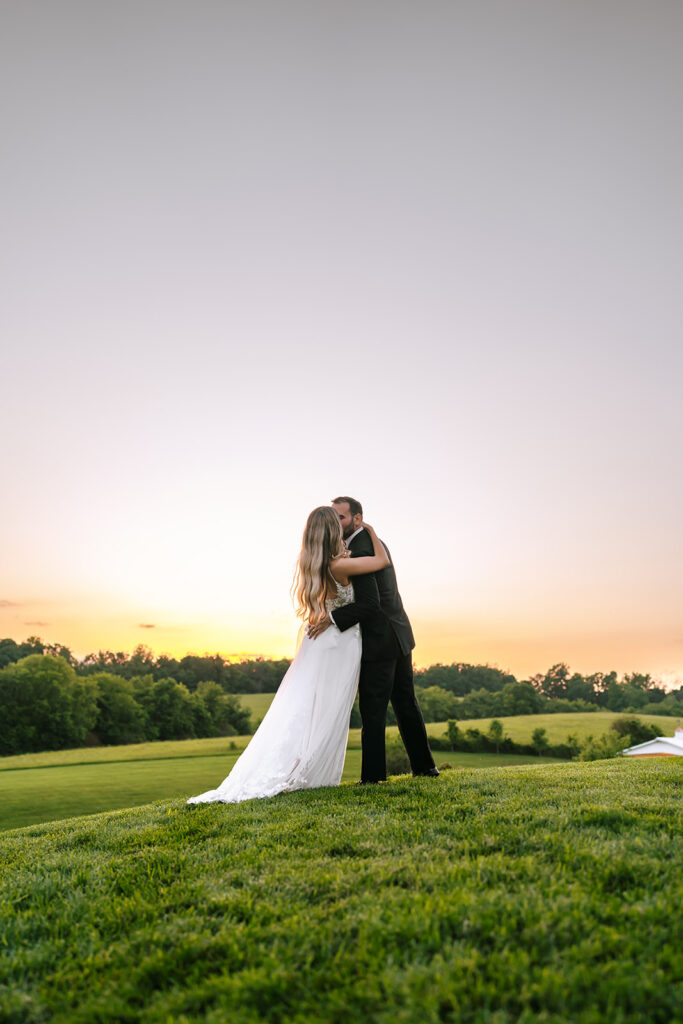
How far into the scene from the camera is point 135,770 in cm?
4900

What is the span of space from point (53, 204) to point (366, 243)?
11401mm

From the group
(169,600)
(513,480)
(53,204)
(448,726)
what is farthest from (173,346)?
(448,726)

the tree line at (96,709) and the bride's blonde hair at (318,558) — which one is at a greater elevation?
the bride's blonde hair at (318,558)

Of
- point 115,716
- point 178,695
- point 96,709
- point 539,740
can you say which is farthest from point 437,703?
point 96,709

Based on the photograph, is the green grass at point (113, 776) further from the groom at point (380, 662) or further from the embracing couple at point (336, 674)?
the embracing couple at point (336, 674)

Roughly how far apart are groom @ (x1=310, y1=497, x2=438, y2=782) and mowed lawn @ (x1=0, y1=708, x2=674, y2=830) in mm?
31994

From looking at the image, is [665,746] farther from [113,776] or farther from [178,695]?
[178,695]

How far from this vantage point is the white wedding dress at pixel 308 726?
6.98m

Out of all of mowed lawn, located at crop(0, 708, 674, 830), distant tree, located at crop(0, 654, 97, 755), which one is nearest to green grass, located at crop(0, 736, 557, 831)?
mowed lawn, located at crop(0, 708, 674, 830)

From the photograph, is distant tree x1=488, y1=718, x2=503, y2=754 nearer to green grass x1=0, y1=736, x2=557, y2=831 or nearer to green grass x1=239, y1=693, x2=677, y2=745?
green grass x1=239, y1=693, x2=677, y2=745

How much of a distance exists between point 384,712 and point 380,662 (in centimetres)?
63

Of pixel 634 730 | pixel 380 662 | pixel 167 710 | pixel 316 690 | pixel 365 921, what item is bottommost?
pixel 167 710

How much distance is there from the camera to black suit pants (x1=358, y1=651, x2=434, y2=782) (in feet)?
23.3

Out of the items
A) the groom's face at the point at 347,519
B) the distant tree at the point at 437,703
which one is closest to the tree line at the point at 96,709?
the distant tree at the point at 437,703
